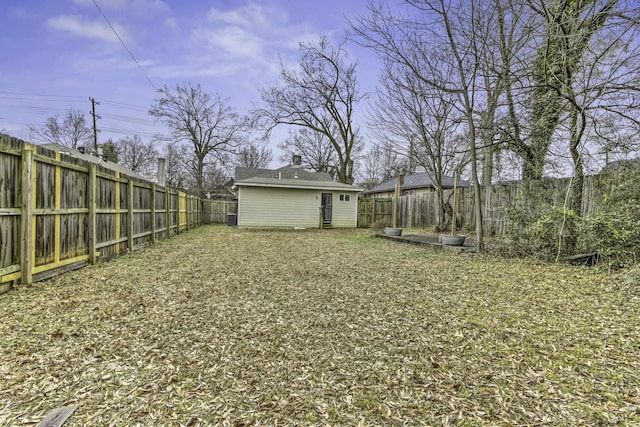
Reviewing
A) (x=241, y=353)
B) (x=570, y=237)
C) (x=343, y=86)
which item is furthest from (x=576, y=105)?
(x=343, y=86)

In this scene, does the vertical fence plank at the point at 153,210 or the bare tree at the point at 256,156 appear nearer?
the vertical fence plank at the point at 153,210

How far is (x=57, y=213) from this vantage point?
4125 mm

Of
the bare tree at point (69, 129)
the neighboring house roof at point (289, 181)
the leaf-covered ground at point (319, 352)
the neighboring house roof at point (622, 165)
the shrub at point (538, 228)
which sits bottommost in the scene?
the leaf-covered ground at point (319, 352)

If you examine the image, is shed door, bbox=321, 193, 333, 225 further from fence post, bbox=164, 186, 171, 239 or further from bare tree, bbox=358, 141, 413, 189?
bare tree, bbox=358, 141, 413, 189

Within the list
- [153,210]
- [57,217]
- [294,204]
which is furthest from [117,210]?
[294,204]

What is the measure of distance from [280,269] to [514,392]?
3.99 meters

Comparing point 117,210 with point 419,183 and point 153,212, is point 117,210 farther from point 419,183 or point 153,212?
point 419,183

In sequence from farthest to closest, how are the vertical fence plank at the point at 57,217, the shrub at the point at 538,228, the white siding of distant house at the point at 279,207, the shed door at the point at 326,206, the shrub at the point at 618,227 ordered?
the shed door at the point at 326,206 → the white siding of distant house at the point at 279,207 → the shrub at the point at 538,228 → the shrub at the point at 618,227 → the vertical fence plank at the point at 57,217

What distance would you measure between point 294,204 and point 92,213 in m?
10.7

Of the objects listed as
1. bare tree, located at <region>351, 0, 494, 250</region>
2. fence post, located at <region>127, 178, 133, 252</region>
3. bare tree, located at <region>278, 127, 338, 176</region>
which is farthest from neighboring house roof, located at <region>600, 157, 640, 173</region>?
bare tree, located at <region>278, 127, 338, 176</region>

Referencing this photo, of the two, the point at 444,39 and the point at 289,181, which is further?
the point at 289,181

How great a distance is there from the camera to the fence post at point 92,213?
4.94m

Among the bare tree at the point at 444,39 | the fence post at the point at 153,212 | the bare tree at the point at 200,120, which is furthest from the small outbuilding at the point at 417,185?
the fence post at the point at 153,212

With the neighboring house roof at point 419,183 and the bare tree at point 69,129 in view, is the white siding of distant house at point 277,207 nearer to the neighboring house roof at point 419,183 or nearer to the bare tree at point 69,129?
the neighboring house roof at point 419,183
